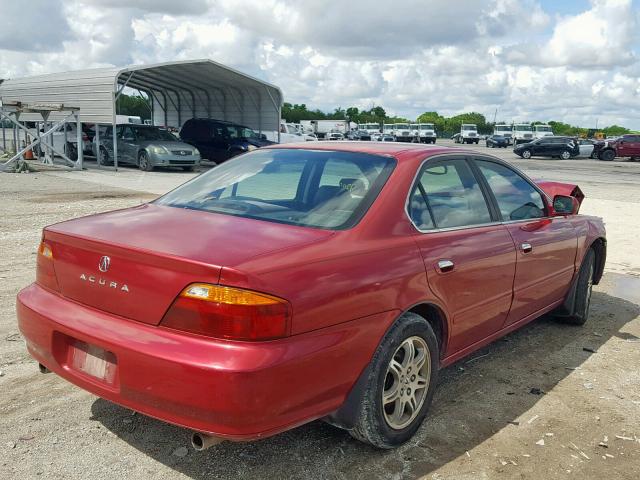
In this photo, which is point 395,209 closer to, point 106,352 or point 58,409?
point 106,352

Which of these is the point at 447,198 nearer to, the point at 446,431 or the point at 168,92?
the point at 446,431

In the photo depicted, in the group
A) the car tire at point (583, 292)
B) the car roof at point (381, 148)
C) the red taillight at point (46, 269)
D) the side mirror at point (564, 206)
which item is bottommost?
the car tire at point (583, 292)

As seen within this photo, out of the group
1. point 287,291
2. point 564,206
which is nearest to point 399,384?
point 287,291

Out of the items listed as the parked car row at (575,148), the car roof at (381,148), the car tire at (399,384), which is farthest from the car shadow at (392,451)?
the parked car row at (575,148)

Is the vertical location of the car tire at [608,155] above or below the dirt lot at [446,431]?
above

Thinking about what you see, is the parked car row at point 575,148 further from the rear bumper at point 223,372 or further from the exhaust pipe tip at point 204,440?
the exhaust pipe tip at point 204,440

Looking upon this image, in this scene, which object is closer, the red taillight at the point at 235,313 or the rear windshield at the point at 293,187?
the red taillight at the point at 235,313

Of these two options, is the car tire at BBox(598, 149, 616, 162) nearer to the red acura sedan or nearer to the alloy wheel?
the red acura sedan

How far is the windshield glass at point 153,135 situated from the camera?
21656mm

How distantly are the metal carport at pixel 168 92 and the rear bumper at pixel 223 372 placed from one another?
19.0 metres

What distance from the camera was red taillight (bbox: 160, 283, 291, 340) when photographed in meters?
2.44

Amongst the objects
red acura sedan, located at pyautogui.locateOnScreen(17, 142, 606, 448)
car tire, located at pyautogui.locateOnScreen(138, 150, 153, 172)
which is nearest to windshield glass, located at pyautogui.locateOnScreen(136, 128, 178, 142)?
car tire, located at pyautogui.locateOnScreen(138, 150, 153, 172)

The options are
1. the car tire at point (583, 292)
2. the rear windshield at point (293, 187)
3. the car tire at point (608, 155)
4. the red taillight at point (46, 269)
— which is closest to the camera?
the red taillight at point (46, 269)

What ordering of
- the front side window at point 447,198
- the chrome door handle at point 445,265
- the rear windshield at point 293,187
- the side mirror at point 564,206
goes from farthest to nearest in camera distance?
1. the side mirror at point 564,206
2. the front side window at point 447,198
3. the chrome door handle at point 445,265
4. the rear windshield at point 293,187
